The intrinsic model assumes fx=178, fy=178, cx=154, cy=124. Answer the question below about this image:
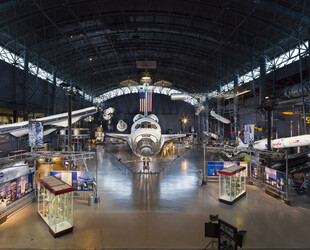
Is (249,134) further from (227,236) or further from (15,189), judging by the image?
(15,189)

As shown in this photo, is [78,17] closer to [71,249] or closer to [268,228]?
[71,249]

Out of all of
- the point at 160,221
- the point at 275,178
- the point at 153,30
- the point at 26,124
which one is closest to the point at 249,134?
the point at 275,178

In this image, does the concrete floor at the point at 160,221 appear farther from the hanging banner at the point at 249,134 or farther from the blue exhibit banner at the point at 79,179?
the hanging banner at the point at 249,134

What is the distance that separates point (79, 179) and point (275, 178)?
1163cm

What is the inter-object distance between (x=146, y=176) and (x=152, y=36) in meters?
23.7

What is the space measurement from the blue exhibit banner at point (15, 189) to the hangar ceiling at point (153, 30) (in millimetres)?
15845

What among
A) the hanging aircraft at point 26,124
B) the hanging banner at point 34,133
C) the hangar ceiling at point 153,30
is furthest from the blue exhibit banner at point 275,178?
the hanging aircraft at point 26,124

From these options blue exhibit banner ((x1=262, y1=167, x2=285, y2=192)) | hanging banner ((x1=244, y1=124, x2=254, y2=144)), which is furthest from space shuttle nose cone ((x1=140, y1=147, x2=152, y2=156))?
blue exhibit banner ((x1=262, y1=167, x2=285, y2=192))

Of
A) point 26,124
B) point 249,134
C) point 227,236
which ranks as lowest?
point 227,236

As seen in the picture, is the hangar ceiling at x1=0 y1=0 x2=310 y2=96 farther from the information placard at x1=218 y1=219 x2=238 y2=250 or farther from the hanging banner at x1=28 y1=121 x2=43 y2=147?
the information placard at x1=218 y1=219 x2=238 y2=250

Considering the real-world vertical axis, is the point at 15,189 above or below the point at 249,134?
below

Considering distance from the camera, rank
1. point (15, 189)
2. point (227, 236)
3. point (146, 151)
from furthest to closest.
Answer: point (146, 151) < point (15, 189) < point (227, 236)

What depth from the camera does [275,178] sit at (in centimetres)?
1069

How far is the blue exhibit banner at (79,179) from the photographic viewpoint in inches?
405
